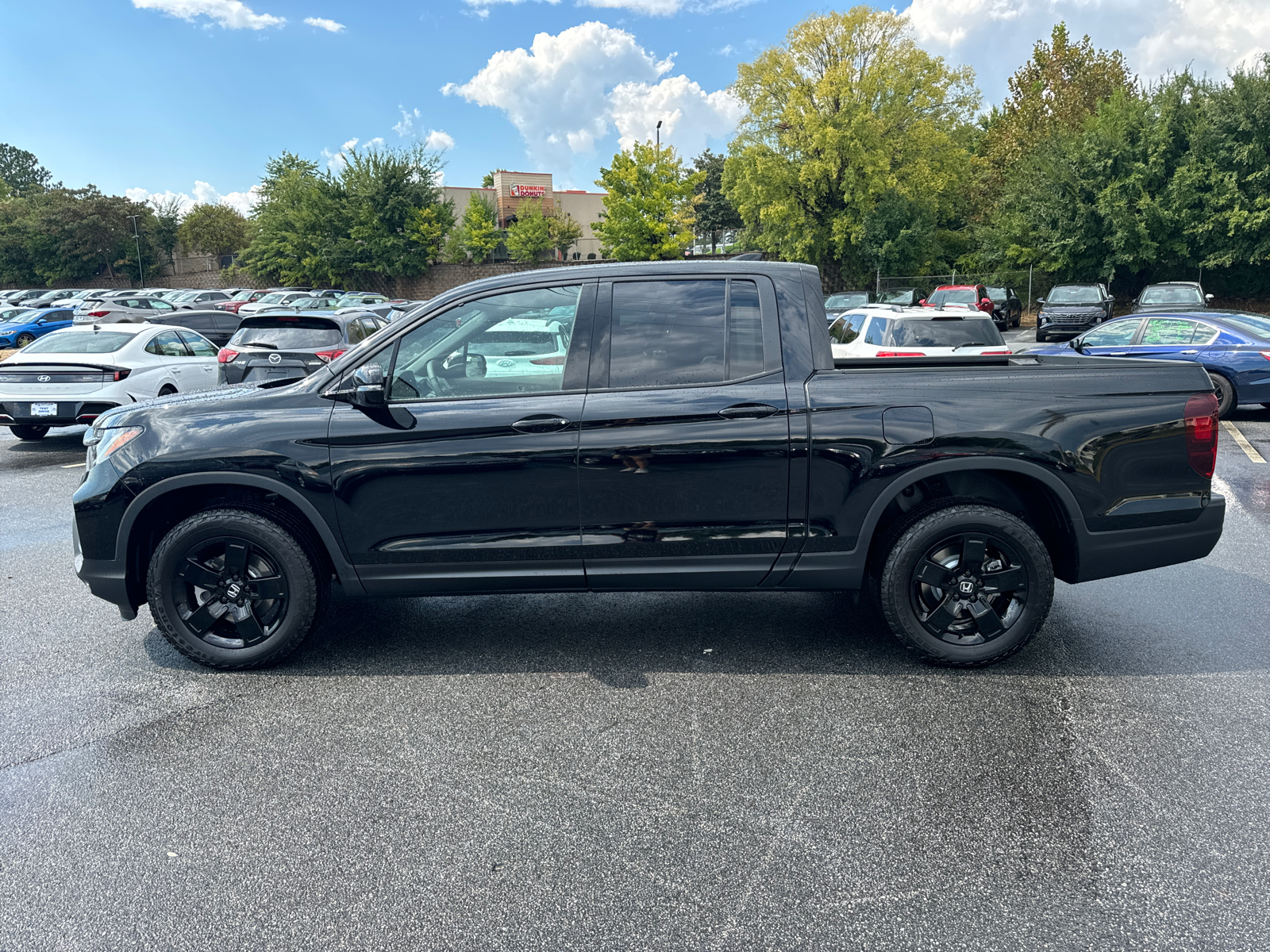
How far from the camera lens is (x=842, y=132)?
139ft

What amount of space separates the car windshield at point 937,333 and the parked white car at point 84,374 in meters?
9.39

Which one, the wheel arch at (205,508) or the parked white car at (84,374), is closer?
the wheel arch at (205,508)

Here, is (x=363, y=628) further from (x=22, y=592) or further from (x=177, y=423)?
(x=22, y=592)

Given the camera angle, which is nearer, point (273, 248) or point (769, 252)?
point (769, 252)

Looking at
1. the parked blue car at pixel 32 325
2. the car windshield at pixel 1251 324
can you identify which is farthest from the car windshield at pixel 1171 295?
the parked blue car at pixel 32 325

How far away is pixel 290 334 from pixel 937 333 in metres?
8.56

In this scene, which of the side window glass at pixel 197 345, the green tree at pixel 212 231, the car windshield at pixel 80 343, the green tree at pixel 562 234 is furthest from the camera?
the green tree at pixel 562 234

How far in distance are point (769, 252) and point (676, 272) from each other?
4616 centimetres

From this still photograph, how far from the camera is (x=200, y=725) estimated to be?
12.7ft

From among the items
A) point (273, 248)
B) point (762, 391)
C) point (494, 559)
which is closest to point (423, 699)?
point (494, 559)

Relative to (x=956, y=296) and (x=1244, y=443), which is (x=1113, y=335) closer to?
(x=1244, y=443)

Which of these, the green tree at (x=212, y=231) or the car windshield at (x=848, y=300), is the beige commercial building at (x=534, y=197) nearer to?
the green tree at (x=212, y=231)

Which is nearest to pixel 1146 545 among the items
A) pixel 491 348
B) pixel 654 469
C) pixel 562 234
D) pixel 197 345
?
pixel 654 469

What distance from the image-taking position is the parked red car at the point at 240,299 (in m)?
36.5
